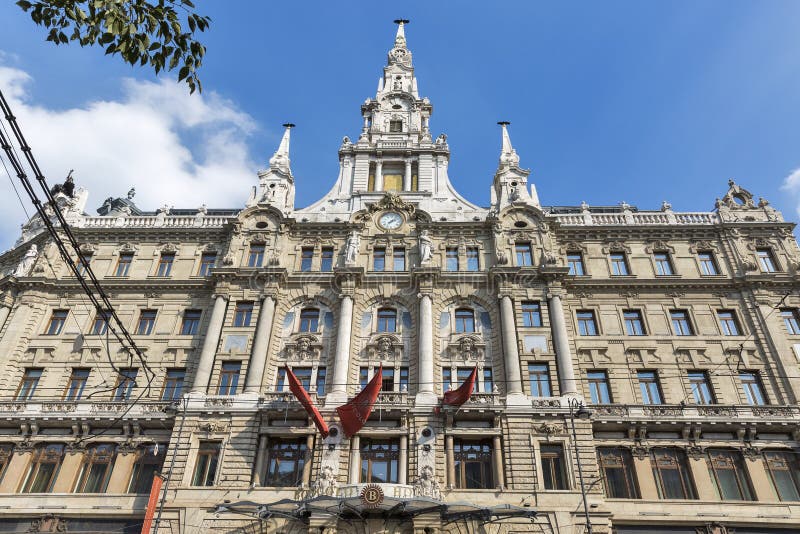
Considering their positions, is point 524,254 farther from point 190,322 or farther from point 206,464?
point 206,464

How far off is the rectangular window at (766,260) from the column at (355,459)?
29088 millimetres

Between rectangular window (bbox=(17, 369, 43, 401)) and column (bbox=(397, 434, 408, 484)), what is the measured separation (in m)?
22.3

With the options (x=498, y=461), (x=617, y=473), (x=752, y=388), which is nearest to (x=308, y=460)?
(x=498, y=461)

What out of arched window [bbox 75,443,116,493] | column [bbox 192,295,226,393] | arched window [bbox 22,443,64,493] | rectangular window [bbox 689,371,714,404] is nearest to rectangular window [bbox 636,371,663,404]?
rectangular window [bbox 689,371,714,404]

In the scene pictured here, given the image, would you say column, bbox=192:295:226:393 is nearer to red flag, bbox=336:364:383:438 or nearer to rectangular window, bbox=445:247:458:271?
red flag, bbox=336:364:383:438

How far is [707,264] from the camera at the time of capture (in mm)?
40375

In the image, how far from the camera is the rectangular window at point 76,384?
35.1 m

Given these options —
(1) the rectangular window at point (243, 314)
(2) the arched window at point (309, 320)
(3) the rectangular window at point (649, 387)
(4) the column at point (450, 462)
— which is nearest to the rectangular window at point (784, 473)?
(3) the rectangular window at point (649, 387)

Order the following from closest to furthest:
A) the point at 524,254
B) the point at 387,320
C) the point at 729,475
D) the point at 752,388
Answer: the point at 729,475
the point at 752,388
the point at 387,320
the point at 524,254

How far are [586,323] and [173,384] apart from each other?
26075 mm

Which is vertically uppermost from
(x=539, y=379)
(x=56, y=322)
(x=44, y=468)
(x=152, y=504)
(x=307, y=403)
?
(x=56, y=322)

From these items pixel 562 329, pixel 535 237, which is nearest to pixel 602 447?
pixel 562 329

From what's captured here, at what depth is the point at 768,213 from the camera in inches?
1665

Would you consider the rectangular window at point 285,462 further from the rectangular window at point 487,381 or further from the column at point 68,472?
the rectangular window at point 487,381
